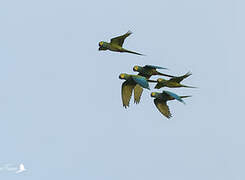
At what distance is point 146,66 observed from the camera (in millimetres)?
24031

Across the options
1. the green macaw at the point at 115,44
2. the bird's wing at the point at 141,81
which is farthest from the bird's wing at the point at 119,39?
the bird's wing at the point at 141,81

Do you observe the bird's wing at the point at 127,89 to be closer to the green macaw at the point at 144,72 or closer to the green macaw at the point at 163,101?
the green macaw at the point at 144,72

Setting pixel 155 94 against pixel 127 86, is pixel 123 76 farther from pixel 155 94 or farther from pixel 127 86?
pixel 155 94

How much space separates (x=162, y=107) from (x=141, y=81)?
133cm

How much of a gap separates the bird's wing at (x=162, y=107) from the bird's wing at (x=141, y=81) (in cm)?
105

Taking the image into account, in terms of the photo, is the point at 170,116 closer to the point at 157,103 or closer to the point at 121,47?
the point at 157,103

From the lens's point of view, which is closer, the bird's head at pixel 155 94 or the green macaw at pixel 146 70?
the bird's head at pixel 155 94

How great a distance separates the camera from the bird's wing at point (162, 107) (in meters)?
23.5

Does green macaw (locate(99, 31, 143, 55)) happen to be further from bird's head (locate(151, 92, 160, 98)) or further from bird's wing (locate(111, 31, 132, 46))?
bird's head (locate(151, 92, 160, 98))

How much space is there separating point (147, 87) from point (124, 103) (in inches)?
49.2

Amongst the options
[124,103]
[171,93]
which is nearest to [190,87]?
[171,93]

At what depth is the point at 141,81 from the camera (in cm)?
2294

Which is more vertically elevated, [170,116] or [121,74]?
[121,74]

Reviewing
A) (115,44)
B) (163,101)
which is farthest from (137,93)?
(115,44)
